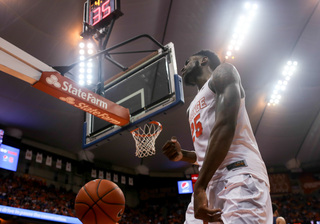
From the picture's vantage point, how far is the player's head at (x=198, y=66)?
2.05 meters

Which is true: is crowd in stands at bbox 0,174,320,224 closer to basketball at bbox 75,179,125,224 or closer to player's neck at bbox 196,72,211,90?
basketball at bbox 75,179,125,224

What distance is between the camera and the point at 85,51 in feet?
31.7

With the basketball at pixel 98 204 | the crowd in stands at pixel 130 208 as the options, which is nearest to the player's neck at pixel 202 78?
the basketball at pixel 98 204

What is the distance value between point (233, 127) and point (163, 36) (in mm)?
9851

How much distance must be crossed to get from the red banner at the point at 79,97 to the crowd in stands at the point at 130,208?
26.8ft

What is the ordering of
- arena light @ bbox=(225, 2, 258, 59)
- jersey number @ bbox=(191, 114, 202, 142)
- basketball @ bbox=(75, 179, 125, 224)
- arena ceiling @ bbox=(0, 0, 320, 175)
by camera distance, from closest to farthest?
jersey number @ bbox=(191, 114, 202, 142), basketball @ bbox=(75, 179, 125, 224), arena ceiling @ bbox=(0, 0, 320, 175), arena light @ bbox=(225, 2, 258, 59)

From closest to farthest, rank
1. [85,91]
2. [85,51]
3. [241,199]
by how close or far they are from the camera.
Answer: [241,199] → [85,91] → [85,51]

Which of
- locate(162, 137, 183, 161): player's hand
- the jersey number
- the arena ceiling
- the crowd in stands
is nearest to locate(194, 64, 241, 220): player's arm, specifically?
the jersey number

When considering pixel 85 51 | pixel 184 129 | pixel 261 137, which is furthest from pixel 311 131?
pixel 85 51

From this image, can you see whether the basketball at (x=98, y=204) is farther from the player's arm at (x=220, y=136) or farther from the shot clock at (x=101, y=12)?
the shot clock at (x=101, y=12)

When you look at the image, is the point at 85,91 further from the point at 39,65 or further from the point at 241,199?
the point at 241,199

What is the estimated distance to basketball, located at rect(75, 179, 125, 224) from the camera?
3619 millimetres

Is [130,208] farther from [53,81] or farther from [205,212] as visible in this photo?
[205,212]

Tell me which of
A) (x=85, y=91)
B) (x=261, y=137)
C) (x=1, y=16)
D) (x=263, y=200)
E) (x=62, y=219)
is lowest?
(x=263, y=200)
